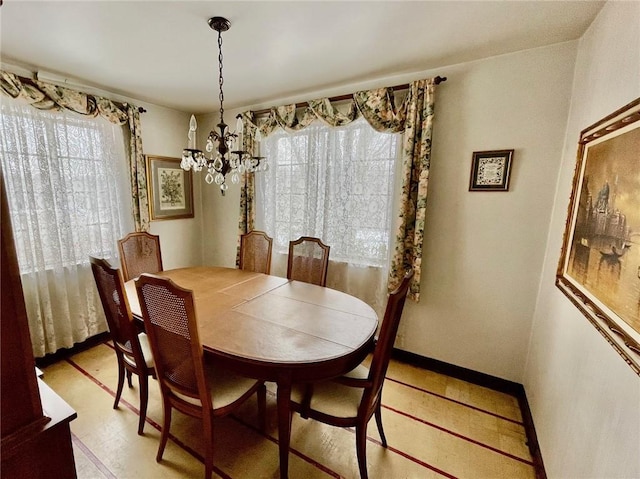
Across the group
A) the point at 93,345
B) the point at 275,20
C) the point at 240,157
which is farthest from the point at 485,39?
the point at 93,345

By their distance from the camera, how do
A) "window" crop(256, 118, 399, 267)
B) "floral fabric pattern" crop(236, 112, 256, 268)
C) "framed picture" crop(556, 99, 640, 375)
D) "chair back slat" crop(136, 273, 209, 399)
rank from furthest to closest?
"floral fabric pattern" crop(236, 112, 256, 268)
"window" crop(256, 118, 399, 267)
"chair back slat" crop(136, 273, 209, 399)
"framed picture" crop(556, 99, 640, 375)

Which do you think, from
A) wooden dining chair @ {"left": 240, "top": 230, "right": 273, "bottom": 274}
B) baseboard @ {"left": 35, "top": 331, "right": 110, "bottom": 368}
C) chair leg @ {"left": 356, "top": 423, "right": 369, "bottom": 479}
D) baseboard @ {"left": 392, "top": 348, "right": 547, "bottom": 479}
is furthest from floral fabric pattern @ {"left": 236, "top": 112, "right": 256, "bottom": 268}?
chair leg @ {"left": 356, "top": 423, "right": 369, "bottom": 479}

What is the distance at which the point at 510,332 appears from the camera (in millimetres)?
2137

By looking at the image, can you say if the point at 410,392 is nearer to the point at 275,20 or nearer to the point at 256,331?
the point at 256,331

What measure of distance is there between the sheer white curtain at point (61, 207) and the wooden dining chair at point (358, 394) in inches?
91.4

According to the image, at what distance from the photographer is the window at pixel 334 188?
2479 millimetres

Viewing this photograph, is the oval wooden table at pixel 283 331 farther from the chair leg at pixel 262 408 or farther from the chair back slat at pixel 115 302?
the chair leg at pixel 262 408

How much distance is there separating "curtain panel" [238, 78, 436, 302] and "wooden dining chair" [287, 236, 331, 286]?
Answer: 59 centimetres

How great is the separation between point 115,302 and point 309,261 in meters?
1.34

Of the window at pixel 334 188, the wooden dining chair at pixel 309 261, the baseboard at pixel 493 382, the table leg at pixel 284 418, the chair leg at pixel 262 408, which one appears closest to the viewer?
the table leg at pixel 284 418

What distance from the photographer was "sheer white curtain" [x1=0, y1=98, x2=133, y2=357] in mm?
2195

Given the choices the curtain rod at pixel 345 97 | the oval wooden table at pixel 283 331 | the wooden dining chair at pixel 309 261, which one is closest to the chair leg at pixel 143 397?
the oval wooden table at pixel 283 331

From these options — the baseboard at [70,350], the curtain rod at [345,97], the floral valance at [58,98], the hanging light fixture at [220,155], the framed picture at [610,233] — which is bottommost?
the baseboard at [70,350]

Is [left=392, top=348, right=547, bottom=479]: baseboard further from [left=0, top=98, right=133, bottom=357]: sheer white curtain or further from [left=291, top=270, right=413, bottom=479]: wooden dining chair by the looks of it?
[left=0, top=98, right=133, bottom=357]: sheer white curtain
